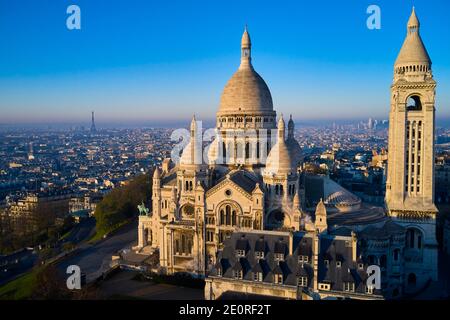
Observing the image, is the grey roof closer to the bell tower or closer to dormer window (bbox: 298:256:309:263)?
dormer window (bbox: 298:256:309:263)

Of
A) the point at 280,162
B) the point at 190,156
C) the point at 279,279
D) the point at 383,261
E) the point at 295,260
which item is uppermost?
the point at 190,156

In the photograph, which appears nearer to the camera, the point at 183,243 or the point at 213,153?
the point at 183,243

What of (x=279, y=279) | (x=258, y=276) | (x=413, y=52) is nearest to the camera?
(x=279, y=279)

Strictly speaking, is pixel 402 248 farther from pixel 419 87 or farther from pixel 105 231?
pixel 105 231

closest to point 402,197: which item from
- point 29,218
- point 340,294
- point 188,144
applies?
point 340,294

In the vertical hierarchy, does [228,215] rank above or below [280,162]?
below

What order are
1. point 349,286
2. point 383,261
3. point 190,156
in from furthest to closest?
point 190,156
point 383,261
point 349,286

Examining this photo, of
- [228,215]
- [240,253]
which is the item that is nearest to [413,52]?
[228,215]

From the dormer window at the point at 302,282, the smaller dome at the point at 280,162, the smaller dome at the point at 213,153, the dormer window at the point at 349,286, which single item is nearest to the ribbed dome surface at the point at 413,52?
the smaller dome at the point at 280,162

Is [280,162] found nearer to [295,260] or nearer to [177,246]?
[295,260]
